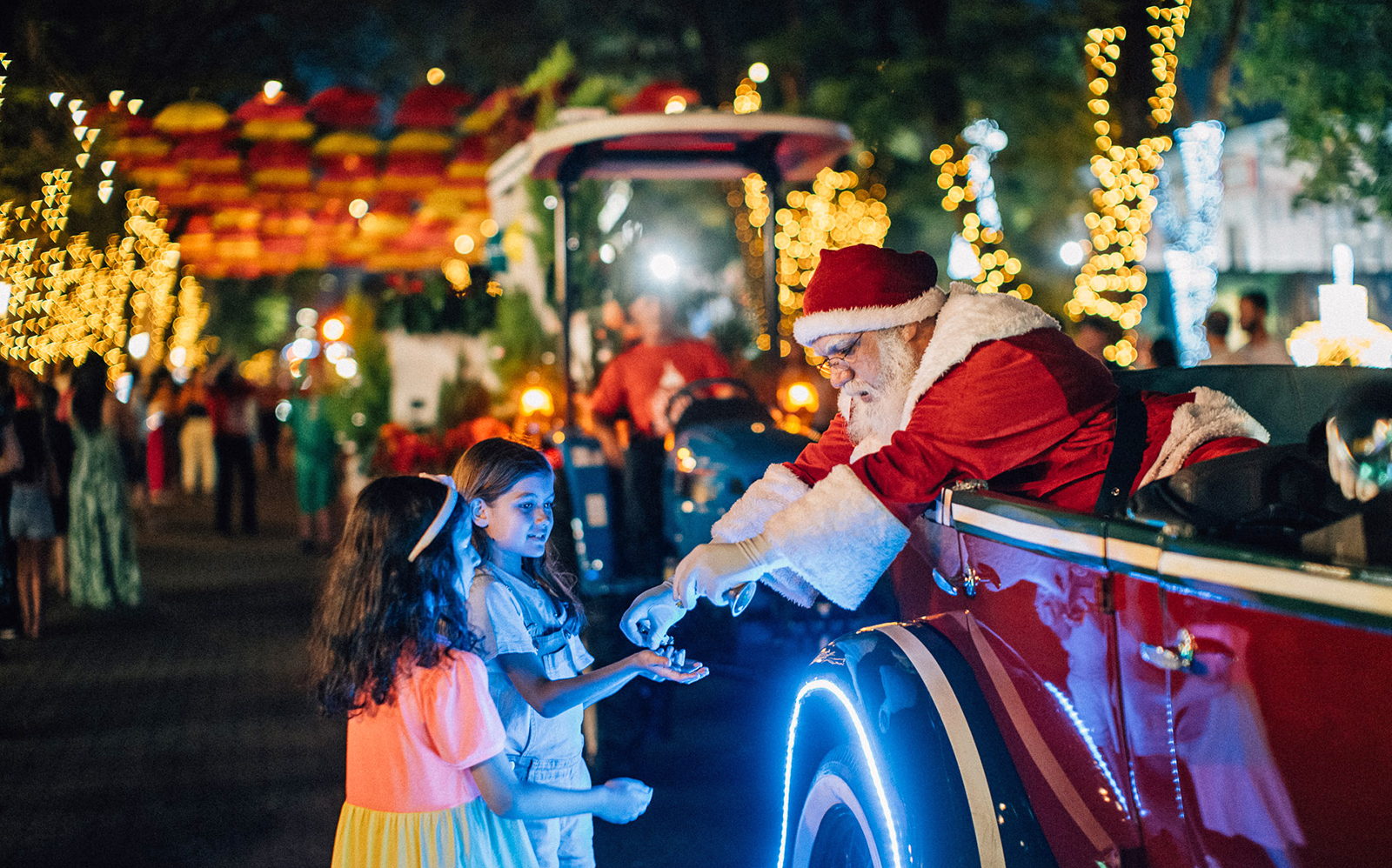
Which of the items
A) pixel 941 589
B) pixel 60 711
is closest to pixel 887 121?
pixel 60 711

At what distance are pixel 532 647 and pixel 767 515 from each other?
2.16 feet

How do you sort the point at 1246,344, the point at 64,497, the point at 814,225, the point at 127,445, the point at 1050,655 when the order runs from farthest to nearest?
the point at 814,225
the point at 127,445
the point at 64,497
the point at 1246,344
the point at 1050,655

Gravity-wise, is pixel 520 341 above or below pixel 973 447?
above

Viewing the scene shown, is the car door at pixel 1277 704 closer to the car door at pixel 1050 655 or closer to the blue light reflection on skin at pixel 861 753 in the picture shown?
the car door at pixel 1050 655

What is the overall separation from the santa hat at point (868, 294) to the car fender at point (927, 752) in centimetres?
75

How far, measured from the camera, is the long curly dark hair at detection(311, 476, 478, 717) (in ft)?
8.05

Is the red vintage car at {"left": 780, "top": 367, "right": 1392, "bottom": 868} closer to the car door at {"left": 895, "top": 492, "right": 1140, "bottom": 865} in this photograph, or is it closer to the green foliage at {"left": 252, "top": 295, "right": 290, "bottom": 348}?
the car door at {"left": 895, "top": 492, "right": 1140, "bottom": 865}

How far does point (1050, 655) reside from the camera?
2.07 metres

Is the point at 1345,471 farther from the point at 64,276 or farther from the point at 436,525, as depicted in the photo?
the point at 64,276

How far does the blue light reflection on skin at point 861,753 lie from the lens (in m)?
2.20

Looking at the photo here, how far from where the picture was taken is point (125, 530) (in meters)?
9.78

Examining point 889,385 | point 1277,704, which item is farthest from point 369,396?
point 1277,704

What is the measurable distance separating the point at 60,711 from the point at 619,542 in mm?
3192

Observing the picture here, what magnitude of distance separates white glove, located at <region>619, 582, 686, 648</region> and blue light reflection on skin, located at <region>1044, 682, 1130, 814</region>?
1.00m
